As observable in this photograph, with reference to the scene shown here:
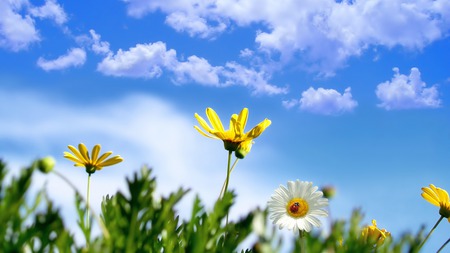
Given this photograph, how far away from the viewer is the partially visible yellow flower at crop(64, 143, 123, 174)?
3.19 m

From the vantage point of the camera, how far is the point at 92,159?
318 cm

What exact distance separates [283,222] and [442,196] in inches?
34.8

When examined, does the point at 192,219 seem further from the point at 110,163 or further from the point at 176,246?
the point at 110,163

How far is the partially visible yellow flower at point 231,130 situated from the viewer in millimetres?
2951

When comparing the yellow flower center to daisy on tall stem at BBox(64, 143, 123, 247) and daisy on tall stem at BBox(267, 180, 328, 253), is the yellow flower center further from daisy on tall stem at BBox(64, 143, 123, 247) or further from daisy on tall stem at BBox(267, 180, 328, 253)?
daisy on tall stem at BBox(64, 143, 123, 247)

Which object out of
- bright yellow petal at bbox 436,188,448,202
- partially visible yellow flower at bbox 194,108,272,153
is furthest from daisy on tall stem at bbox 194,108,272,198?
bright yellow petal at bbox 436,188,448,202

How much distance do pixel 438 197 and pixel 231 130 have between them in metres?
1.21

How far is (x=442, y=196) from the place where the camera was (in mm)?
3217

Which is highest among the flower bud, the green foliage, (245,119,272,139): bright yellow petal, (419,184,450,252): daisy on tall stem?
(245,119,272,139): bright yellow petal

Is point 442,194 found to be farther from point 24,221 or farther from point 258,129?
point 24,221

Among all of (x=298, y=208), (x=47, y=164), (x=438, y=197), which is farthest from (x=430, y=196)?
(x=47, y=164)

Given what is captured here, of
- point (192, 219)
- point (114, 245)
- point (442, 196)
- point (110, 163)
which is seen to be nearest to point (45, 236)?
point (114, 245)

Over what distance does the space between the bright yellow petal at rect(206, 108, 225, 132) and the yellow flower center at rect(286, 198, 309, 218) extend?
55 centimetres

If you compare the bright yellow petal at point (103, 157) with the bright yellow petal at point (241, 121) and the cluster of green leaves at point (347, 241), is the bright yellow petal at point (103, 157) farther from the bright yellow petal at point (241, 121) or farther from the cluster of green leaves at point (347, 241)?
the cluster of green leaves at point (347, 241)
